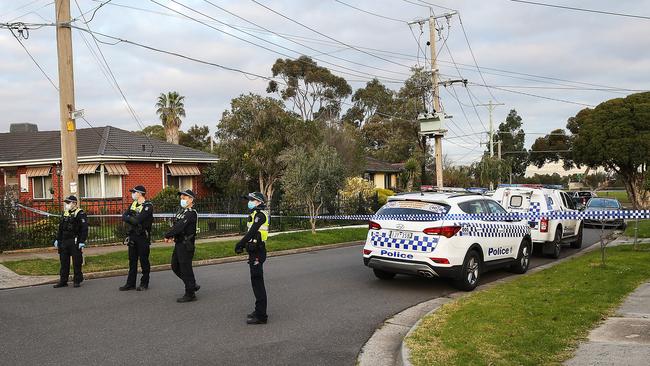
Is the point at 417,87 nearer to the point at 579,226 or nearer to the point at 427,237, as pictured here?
the point at 579,226

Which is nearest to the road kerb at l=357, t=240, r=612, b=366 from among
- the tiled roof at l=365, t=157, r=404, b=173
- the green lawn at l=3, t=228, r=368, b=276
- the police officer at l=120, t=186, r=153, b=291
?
the police officer at l=120, t=186, r=153, b=291

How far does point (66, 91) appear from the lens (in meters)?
12.2

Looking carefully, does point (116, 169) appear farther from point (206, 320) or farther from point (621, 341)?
point (621, 341)

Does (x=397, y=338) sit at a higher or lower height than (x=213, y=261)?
lower

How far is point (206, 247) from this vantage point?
49.3 ft

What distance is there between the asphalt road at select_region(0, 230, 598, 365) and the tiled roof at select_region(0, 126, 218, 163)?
1505 cm

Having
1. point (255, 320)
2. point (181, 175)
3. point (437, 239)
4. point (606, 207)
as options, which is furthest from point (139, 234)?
point (606, 207)

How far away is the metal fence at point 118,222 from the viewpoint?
14.3m

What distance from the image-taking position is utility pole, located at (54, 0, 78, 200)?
1208 cm

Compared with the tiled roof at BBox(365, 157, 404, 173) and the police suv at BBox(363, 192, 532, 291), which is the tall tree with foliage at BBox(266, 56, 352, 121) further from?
the police suv at BBox(363, 192, 532, 291)

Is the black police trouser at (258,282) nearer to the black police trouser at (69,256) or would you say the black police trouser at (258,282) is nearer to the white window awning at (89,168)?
the black police trouser at (69,256)

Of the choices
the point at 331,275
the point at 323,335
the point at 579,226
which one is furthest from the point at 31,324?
the point at 579,226

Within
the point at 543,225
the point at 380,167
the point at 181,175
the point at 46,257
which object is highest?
the point at 380,167

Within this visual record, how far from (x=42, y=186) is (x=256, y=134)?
10224mm
